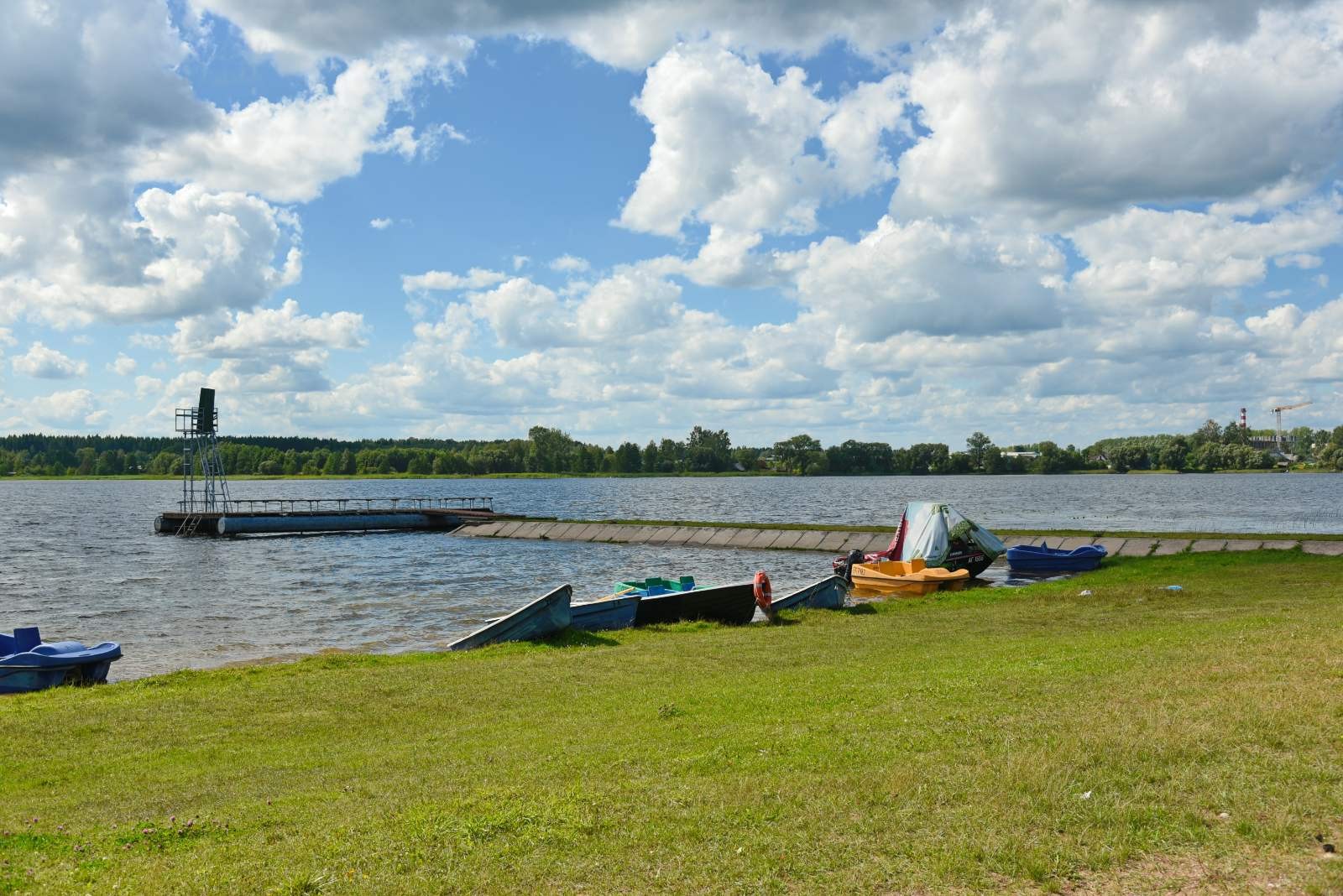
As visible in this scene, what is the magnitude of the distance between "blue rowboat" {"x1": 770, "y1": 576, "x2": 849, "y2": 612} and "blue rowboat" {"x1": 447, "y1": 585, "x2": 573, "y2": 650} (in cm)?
674

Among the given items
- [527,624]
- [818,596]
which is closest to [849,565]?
[818,596]

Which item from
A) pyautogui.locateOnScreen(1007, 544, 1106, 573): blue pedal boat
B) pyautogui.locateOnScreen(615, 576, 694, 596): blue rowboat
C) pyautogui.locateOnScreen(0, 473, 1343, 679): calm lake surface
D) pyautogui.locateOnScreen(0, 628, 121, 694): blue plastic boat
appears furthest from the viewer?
pyautogui.locateOnScreen(1007, 544, 1106, 573): blue pedal boat

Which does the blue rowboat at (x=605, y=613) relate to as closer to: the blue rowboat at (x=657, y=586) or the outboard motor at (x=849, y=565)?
the blue rowboat at (x=657, y=586)

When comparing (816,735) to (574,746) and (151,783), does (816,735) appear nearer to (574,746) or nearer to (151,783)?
(574,746)

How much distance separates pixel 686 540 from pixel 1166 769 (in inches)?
2258

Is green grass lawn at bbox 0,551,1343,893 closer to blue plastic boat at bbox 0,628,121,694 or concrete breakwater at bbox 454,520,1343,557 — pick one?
Result: blue plastic boat at bbox 0,628,121,694

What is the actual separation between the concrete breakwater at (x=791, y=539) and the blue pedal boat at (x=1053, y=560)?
2698 mm

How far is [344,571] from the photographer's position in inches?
1938

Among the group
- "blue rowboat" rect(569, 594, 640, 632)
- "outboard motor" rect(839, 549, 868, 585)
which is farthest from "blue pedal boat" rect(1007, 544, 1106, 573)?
"blue rowboat" rect(569, 594, 640, 632)

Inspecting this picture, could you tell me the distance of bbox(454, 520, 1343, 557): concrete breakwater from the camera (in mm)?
43438

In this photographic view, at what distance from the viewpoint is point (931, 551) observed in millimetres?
38500

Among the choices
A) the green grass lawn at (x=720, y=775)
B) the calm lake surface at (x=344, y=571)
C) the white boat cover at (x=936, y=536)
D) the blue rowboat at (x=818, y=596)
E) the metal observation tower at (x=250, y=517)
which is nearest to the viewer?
the green grass lawn at (x=720, y=775)

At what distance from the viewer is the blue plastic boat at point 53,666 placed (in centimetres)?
1884

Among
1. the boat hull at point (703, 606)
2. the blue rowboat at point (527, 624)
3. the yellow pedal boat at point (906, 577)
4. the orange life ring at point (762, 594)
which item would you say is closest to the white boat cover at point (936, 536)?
the yellow pedal boat at point (906, 577)
